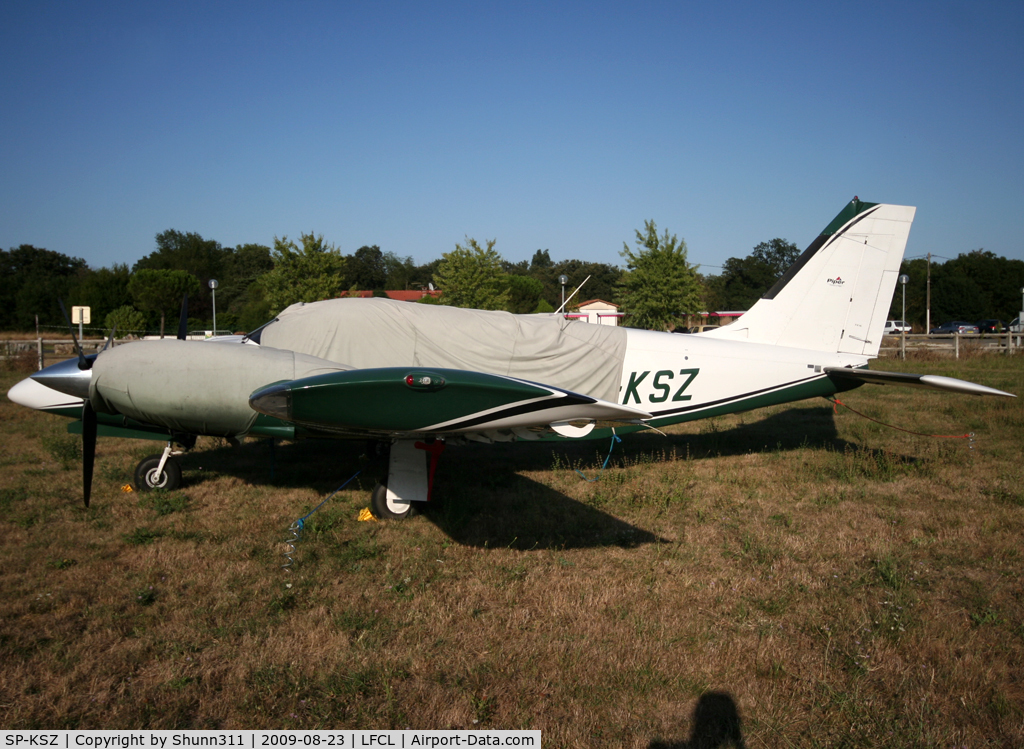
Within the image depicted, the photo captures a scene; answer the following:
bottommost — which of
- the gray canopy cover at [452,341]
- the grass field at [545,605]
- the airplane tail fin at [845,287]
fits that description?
the grass field at [545,605]

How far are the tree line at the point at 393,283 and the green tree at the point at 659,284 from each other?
1.9 inches

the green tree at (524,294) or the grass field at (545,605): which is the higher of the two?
the green tree at (524,294)

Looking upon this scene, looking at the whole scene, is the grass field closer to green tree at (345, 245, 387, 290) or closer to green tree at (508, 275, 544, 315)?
green tree at (508, 275, 544, 315)

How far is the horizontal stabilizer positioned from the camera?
5.82 m

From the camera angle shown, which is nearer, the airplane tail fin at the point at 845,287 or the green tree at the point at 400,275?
the airplane tail fin at the point at 845,287

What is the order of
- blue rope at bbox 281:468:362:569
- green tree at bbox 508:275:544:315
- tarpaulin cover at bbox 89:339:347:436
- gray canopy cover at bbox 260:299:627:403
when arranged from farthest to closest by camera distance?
green tree at bbox 508:275:544:315, gray canopy cover at bbox 260:299:627:403, tarpaulin cover at bbox 89:339:347:436, blue rope at bbox 281:468:362:569

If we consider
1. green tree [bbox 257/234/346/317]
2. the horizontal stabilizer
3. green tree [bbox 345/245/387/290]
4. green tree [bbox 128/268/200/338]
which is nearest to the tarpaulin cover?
the horizontal stabilizer

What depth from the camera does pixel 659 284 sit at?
27.7 metres

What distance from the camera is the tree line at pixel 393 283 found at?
2767 centimetres

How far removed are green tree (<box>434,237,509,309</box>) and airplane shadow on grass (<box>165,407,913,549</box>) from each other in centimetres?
1800

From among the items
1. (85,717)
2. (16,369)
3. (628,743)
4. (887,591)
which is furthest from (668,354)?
(16,369)

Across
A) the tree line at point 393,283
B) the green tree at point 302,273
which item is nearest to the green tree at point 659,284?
the tree line at point 393,283

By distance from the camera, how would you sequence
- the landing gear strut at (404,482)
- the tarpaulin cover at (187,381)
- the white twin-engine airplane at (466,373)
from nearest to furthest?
the white twin-engine airplane at (466,373) → the tarpaulin cover at (187,381) → the landing gear strut at (404,482)

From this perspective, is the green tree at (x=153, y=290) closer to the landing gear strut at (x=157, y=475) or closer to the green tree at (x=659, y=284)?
the green tree at (x=659, y=284)
